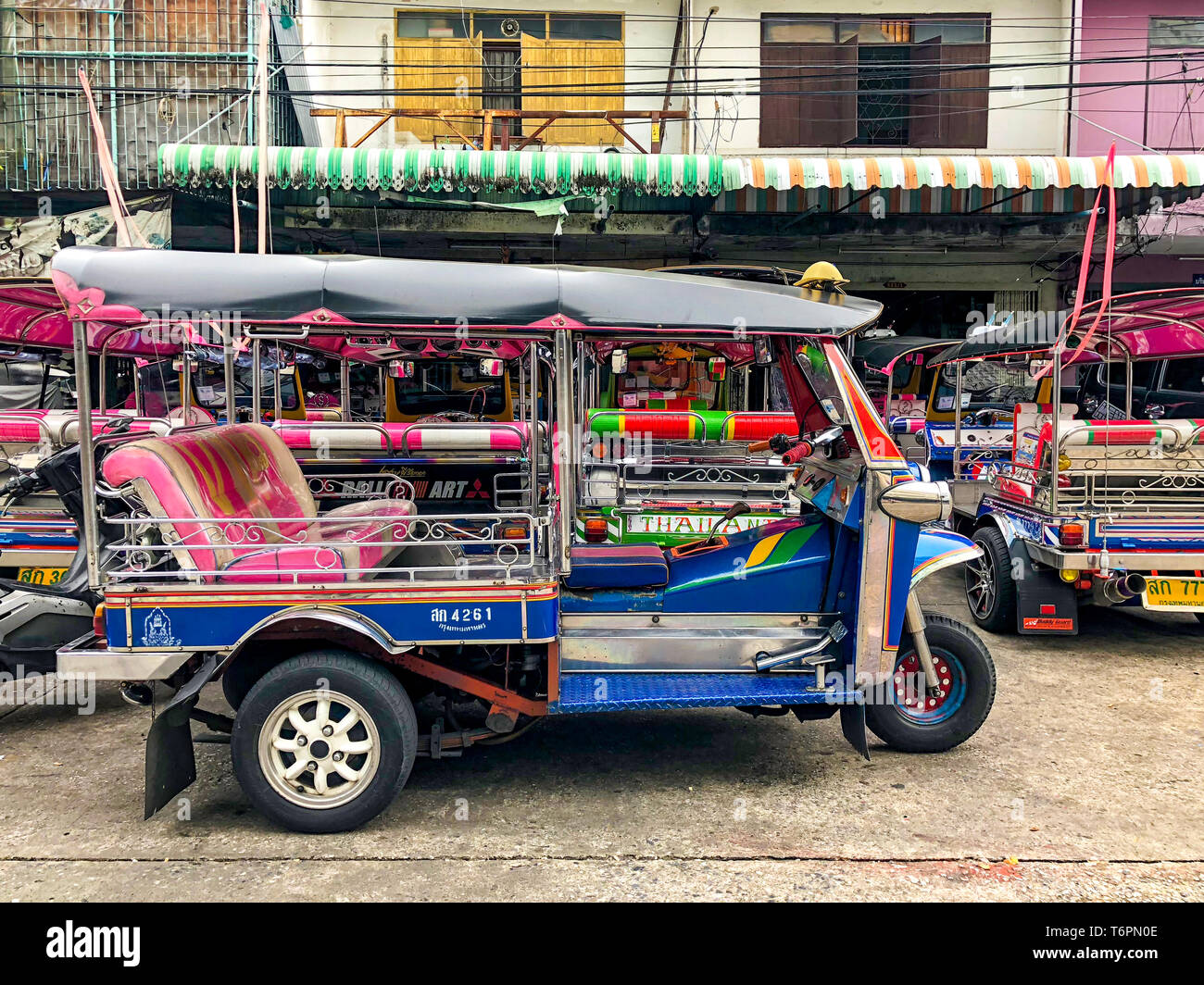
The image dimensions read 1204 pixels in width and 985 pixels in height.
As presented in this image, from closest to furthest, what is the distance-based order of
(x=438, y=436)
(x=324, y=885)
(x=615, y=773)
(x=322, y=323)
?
1. (x=324, y=885)
2. (x=322, y=323)
3. (x=615, y=773)
4. (x=438, y=436)

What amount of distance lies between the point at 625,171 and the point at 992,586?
6254 millimetres

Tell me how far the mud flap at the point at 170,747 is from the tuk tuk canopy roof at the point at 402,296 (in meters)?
1.45

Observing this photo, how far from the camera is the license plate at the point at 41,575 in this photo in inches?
253

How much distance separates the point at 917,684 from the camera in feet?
15.4

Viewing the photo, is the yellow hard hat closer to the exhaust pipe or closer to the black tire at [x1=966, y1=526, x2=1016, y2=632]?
the black tire at [x1=966, y1=526, x2=1016, y2=632]

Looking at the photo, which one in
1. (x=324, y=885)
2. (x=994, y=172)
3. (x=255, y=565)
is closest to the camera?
(x=324, y=885)

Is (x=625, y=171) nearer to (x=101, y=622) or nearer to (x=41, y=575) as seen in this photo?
(x=41, y=575)

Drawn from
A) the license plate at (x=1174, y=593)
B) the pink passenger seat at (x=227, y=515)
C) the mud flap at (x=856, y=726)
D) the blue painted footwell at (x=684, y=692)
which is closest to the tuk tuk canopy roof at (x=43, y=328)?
the pink passenger seat at (x=227, y=515)

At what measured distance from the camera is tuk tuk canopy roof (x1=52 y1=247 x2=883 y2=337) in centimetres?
371

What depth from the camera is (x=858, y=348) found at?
13547mm

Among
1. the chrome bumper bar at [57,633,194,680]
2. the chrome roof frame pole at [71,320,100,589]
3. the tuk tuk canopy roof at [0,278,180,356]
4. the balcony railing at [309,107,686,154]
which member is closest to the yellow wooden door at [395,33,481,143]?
the balcony railing at [309,107,686,154]

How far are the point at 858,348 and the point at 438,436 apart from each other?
7111 mm
